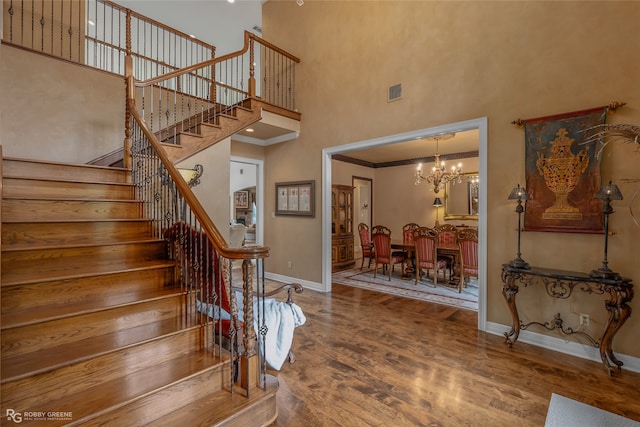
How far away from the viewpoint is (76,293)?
2.05 meters

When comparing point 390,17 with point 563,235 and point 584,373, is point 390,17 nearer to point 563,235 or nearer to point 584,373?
point 563,235

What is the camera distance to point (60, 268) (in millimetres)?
2170

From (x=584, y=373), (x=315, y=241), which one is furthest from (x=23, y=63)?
(x=584, y=373)

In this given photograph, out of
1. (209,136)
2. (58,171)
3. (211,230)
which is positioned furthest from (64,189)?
(211,230)

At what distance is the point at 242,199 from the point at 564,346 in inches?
412

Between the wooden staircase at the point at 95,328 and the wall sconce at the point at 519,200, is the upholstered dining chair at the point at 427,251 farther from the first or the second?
the wooden staircase at the point at 95,328

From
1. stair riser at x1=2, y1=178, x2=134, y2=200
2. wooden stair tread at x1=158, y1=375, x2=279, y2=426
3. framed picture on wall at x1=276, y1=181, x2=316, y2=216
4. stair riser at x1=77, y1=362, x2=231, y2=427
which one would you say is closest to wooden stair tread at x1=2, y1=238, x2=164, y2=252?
stair riser at x1=2, y1=178, x2=134, y2=200

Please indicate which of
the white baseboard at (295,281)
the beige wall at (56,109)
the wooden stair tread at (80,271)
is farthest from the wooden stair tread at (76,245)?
the white baseboard at (295,281)

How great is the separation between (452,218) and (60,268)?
297 inches

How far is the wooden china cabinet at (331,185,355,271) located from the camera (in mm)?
7008

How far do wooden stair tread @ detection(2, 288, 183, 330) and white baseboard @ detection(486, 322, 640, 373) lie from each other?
10.8ft

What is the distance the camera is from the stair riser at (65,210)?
95.0 inches

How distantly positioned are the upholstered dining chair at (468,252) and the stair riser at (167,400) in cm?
415

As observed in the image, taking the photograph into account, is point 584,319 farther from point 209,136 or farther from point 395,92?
point 209,136
